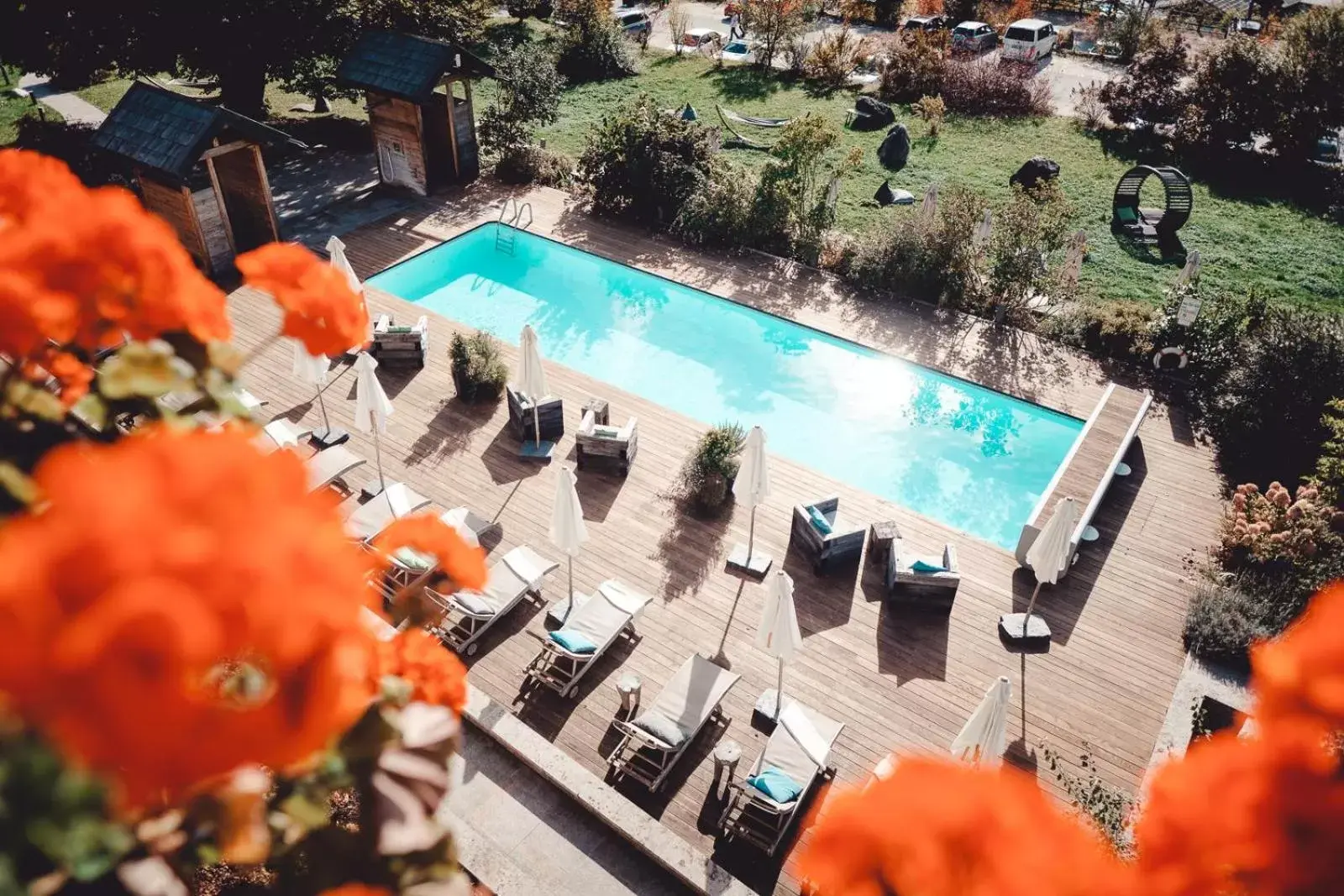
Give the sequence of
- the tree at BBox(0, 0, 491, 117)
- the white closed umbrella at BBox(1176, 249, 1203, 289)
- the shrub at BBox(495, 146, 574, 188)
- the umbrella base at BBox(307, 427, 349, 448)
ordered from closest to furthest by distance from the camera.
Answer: the umbrella base at BBox(307, 427, 349, 448)
the white closed umbrella at BBox(1176, 249, 1203, 289)
the tree at BBox(0, 0, 491, 117)
the shrub at BBox(495, 146, 574, 188)

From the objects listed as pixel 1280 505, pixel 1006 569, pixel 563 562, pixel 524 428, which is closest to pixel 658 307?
pixel 524 428

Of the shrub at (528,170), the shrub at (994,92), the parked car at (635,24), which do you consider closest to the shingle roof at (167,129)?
the shrub at (528,170)

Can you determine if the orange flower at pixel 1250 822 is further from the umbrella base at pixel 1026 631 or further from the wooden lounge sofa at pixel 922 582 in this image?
the umbrella base at pixel 1026 631

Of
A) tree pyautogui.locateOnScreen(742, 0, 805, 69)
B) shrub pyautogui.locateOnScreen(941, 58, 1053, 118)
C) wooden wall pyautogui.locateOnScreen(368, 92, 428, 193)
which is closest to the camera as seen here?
wooden wall pyautogui.locateOnScreen(368, 92, 428, 193)

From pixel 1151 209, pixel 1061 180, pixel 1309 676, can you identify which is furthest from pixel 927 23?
pixel 1309 676

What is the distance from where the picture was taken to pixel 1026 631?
31.9 feet

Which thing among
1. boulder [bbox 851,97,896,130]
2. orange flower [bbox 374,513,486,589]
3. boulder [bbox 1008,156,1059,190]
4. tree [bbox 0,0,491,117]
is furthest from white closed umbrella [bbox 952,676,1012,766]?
boulder [bbox 851,97,896,130]

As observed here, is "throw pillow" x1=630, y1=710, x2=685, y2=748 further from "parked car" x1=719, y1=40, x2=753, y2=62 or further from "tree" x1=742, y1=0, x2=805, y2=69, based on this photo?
"parked car" x1=719, y1=40, x2=753, y2=62

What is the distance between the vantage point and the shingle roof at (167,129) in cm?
1439

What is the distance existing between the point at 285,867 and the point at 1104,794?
8.20 m

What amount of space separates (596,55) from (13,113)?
17.6 m

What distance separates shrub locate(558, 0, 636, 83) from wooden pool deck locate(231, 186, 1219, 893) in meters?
17.5

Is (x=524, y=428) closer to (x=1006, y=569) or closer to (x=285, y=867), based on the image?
(x=1006, y=569)

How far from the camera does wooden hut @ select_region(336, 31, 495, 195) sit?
711 inches
